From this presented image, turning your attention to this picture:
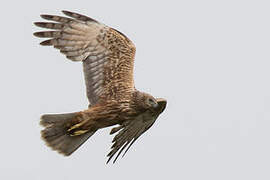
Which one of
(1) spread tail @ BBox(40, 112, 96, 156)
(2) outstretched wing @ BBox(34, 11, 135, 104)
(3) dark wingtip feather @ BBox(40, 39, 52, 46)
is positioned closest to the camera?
(1) spread tail @ BBox(40, 112, 96, 156)

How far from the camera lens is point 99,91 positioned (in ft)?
38.0

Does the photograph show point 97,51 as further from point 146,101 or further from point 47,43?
point 146,101

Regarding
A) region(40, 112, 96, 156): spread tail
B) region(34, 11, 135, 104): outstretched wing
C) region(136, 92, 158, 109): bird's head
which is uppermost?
region(34, 11, 135, 104): outstretched wing

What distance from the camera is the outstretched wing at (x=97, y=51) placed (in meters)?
11.6

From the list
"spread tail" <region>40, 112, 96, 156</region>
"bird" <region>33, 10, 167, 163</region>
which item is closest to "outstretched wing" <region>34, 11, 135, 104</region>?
"bird" <region>33, 10, 167, 163</region>

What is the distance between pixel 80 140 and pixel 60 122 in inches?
20.9

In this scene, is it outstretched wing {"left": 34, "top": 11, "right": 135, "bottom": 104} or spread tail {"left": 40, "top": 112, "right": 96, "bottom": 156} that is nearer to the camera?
spread tail {"left": 40, "top": 112, "right": 96, "bottom": 156}

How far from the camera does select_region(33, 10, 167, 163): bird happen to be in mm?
11266

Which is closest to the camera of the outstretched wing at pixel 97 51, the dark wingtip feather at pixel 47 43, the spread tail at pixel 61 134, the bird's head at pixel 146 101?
the bird's head at pixel 146 101

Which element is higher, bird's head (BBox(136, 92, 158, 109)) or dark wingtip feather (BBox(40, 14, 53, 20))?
dark wingtip feather (BBox(40, 14, 53, 20))

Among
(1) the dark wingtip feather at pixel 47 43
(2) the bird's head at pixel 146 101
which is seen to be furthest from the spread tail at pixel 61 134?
(1) the dark wingtip feather at pixel 47 43

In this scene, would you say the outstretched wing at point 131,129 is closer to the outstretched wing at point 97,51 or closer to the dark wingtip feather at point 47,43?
the outstretched wing at point 97,51

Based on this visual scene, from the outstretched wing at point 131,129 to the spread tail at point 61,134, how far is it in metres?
0.47

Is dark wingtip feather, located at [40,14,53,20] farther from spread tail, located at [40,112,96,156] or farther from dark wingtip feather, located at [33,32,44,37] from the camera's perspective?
spread tail, located at [40,112,96,156]
